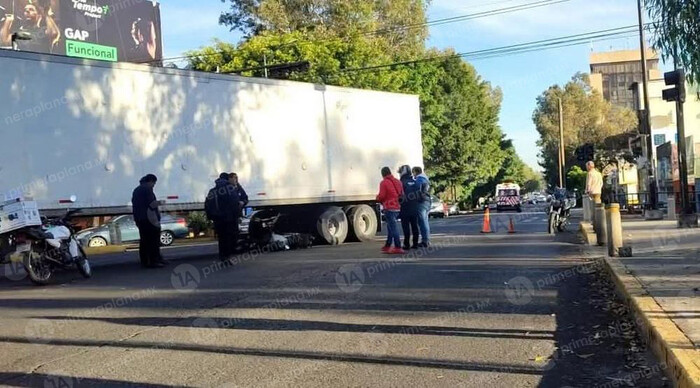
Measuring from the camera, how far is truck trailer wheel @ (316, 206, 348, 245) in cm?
1783

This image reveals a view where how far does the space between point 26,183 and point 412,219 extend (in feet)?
24.2

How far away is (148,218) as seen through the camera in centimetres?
1310

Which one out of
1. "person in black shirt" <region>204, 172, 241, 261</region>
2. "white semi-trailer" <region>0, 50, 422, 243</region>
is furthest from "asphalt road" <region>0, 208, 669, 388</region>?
"person in black shirt" <region>204, 172, 241, 261</region>

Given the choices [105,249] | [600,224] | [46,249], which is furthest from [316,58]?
[46,249]

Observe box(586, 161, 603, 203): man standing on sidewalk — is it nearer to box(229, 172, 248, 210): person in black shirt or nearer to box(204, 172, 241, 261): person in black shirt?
box(229, 172, 248, 210): person in black shirt

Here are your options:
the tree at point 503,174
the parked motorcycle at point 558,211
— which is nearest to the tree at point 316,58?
the parked motorcycle at point 558,211

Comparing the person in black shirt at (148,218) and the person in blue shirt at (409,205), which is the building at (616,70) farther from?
the person in black shirt at (148,218)

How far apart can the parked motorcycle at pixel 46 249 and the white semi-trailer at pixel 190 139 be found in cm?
67

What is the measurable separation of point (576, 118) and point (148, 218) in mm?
55552

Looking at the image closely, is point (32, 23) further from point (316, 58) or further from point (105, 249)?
point (316, 58)

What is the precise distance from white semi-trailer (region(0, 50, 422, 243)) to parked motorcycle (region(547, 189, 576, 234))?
14.6 ft

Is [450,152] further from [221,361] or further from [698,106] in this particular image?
[221,361]

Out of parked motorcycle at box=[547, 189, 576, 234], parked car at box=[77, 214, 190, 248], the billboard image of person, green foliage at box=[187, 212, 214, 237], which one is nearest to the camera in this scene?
parked motorcycle at box=[547, 189, 576, 234]

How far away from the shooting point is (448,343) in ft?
21.0
